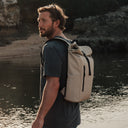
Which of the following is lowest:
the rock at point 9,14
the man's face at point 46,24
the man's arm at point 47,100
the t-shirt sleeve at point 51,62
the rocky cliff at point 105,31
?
the rocky cliff at point 105,31

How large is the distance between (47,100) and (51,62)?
276mm

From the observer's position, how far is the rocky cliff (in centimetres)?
2572

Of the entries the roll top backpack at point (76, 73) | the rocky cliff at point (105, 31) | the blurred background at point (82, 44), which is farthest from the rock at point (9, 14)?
the roll top backpack at point (76, 73)

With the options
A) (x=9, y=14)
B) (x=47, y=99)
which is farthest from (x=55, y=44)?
(x=9, y=14)

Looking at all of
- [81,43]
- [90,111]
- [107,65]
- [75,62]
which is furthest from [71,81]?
[81,43]

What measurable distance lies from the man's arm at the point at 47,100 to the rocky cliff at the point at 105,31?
2318cm

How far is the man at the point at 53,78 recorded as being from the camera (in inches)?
96.8

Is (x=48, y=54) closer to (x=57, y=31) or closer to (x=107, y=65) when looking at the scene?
(x=57, y=31)

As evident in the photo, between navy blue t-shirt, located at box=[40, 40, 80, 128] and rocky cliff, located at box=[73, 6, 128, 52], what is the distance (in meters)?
23.0

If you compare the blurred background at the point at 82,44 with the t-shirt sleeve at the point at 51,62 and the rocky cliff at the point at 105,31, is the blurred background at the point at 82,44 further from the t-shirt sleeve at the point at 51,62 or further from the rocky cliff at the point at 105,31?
the t-shirt sleeve at the point at 51,62

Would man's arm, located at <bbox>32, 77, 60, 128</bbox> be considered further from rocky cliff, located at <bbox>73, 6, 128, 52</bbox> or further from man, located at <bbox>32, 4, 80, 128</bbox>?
rocky cliff, located at <bbox>73, 6, 128, 52</bbox>

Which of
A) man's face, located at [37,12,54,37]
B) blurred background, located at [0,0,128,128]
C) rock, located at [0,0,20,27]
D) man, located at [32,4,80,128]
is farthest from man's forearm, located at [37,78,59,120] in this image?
rock, located at [0,0,20,27]

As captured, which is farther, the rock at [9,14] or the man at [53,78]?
the rock at [9,14]

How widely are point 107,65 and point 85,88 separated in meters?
14.9
